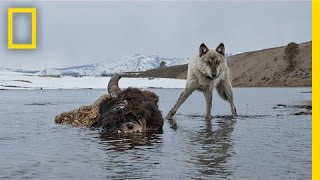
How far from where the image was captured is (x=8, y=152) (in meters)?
9.84

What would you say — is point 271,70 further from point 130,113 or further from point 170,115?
point 130,113

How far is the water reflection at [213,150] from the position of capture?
25.2 feet

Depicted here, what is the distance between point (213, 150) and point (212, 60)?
24.4 ft

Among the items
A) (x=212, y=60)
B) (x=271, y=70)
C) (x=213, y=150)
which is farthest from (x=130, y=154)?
(x=271, y=70)

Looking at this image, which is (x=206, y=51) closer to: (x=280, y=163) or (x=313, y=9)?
(x=280, y=163)

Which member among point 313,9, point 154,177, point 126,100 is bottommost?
point 154,177

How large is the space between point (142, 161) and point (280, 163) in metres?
2.26

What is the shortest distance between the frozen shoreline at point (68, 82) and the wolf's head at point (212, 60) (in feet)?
176

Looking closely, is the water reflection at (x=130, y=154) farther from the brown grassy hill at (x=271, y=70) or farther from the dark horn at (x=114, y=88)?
the brown grassy hill at (x=271, y=70)

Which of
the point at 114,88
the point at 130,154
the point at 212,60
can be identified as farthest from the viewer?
the point at 212,60

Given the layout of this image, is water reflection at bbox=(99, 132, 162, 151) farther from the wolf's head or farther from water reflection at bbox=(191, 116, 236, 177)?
the wolf's head

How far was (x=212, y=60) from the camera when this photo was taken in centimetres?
1694

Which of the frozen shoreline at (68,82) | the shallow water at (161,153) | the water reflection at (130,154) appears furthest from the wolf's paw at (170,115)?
the frozen shoreline at (68,82)

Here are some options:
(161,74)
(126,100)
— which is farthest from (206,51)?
(161,74)
